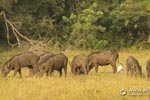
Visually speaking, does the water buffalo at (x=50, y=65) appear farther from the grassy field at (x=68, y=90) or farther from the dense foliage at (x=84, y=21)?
the dense foliage at (x=84, y=21)

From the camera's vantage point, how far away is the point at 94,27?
3422 cm

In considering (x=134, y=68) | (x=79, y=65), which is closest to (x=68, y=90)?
(x=134, y=68)

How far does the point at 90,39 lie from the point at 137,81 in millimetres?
20093

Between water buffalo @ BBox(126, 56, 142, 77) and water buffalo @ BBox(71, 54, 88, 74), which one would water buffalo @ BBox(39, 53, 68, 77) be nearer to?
water buffalo @ BBox(71, 54, 88, 74)

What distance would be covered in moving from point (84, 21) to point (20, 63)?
53.6 feet

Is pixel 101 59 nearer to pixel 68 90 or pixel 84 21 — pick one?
pixel 68 90

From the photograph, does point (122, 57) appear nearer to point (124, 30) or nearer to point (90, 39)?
point (90, 39)

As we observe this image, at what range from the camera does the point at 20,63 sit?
18422 mm

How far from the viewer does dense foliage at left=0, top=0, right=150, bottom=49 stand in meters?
34.1

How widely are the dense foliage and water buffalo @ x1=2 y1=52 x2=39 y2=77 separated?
14.0m

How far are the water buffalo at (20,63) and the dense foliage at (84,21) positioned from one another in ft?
45.9

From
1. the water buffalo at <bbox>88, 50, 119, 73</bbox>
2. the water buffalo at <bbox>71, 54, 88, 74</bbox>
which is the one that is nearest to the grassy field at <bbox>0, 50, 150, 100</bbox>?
the water buffalo at <bbox>71, 54, 88, 74</bbox>

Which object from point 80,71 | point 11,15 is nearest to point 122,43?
point 11,15

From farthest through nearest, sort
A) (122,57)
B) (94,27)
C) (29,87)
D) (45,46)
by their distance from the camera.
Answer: (94,27) < (45,46) < (122,57) < (29,87)
